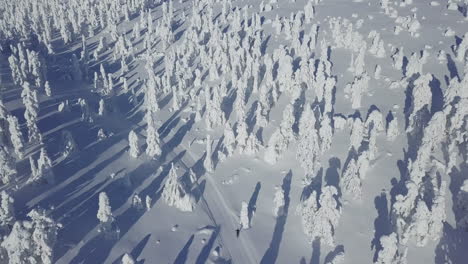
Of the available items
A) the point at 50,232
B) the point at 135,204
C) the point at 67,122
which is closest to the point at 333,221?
the point at 135,204

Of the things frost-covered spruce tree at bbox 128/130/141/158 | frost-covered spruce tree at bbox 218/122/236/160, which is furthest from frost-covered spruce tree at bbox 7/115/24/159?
frost-covered spruce tree at bbox 218/122/236/160

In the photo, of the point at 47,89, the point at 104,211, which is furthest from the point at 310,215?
the point at 47,89

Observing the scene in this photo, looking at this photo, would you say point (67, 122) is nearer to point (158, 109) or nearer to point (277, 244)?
point (158, 109)

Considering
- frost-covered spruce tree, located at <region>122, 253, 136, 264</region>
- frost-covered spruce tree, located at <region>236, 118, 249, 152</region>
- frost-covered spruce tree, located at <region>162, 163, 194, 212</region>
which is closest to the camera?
frost-covered spruce tree, located at <region>122, 253, 136, 264</region>

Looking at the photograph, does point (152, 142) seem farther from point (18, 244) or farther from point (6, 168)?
point (18, 244)

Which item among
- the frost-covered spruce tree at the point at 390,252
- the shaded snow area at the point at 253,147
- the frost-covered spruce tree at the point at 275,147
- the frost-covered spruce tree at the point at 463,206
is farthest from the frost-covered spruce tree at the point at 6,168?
the frost-covered spruce tree at the point at 463,206

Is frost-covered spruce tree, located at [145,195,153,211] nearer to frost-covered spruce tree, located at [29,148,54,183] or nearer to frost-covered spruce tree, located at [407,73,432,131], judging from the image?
frost-covered spruce tree, located at [29,148,54,183]
